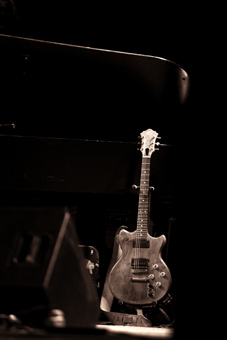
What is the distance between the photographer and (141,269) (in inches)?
102

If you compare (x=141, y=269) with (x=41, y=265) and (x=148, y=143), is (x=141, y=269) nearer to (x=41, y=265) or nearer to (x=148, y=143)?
(x=148, y=143)

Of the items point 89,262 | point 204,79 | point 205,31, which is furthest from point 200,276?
point 89,262

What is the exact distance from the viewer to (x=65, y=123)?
10.2 ft

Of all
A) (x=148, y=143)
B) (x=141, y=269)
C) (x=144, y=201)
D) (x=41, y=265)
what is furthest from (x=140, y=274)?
(x=41, y=265)

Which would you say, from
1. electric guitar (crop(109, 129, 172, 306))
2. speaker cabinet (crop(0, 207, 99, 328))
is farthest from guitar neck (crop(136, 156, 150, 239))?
speaker cabinet (crop(0, 207, 99, 328))

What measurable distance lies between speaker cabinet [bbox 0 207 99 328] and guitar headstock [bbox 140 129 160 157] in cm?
202

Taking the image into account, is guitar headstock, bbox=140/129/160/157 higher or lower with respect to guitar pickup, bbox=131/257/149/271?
higher

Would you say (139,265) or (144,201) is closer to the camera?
(139,265)

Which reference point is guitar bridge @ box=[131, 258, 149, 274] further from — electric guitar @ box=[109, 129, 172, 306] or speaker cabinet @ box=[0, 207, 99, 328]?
speaker cabinet @ box=[0, 207, 99, 328]

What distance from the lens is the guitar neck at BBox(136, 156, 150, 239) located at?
2688mm

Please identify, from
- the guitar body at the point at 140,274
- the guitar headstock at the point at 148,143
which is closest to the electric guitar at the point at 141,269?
the guitar body at the point at 140,274

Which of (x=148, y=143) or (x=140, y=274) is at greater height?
(x=148, y=143)

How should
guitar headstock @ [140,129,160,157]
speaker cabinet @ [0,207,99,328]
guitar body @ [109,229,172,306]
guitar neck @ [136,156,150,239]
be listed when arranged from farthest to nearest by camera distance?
1. guitar headstock @ [140,129,160,157]
2. guitar neck @ [136,156,150,239]
3. guitar body @ [109,229,172,306]
4. speaker cabinet @ [0,207,99,328]

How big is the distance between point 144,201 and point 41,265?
1980 mm
